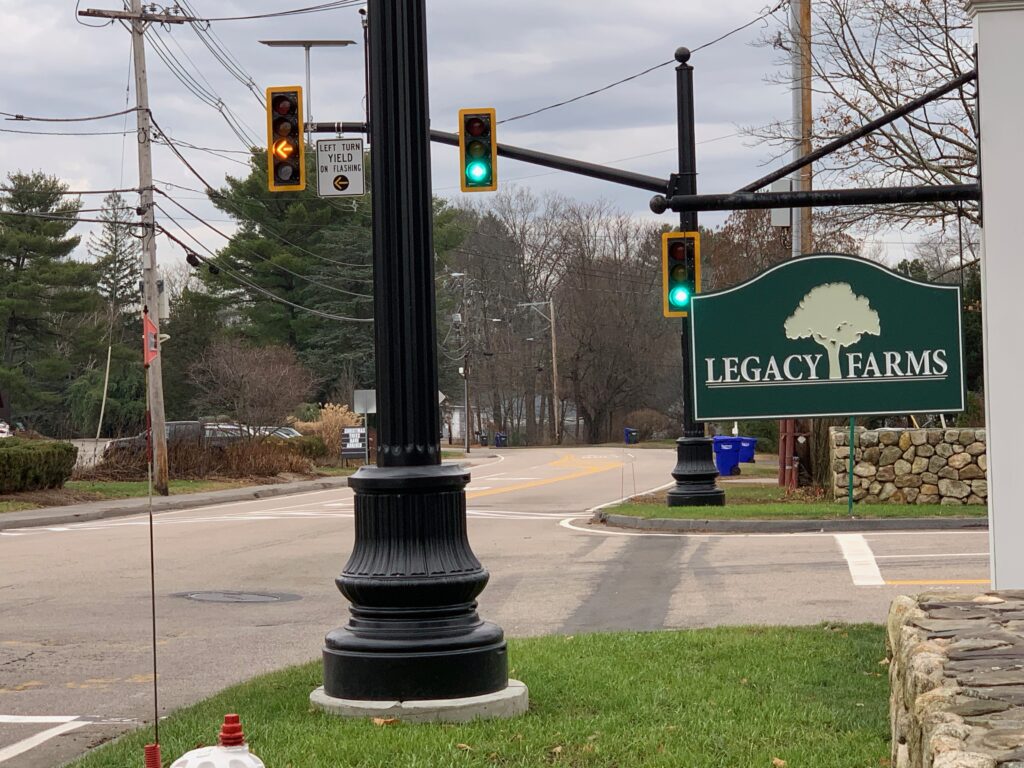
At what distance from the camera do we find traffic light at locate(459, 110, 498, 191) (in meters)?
17.5

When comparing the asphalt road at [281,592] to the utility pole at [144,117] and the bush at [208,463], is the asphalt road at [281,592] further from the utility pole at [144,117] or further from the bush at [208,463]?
the bush at [208,463]

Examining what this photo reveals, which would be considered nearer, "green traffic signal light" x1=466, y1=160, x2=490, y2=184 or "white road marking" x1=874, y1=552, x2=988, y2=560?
"white road marking" x1=874, y1=552, x2=988, y2=560

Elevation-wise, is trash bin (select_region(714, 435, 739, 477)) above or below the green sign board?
below

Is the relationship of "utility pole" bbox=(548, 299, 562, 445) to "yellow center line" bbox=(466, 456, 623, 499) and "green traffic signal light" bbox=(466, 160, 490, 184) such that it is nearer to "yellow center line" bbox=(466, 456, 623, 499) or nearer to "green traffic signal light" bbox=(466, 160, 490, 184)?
"yellow center line" bbox=(466, 456, 623, 499)

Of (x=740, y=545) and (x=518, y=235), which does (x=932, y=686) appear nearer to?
(x=740, y=545)

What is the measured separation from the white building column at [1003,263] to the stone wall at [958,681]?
132cm

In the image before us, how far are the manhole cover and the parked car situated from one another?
21.3 m

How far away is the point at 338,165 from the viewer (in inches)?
683

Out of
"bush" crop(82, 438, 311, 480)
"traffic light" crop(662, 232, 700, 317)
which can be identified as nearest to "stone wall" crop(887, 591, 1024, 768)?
"traffic light" crop(662, 232, 700, 317)

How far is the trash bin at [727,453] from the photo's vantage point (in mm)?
33062

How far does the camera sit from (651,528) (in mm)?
20172

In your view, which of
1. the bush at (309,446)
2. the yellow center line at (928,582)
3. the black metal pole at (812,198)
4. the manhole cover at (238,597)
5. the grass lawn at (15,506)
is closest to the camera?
the black metal pole at (812,198)

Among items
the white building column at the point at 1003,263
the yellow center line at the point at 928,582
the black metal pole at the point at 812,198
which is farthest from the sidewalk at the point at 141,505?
the white building column at the point at 1003,263

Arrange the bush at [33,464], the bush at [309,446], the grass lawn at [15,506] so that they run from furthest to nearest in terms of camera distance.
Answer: the bush at [309,446] → the bush at [33,464] → the grass lawn at [15,506]
